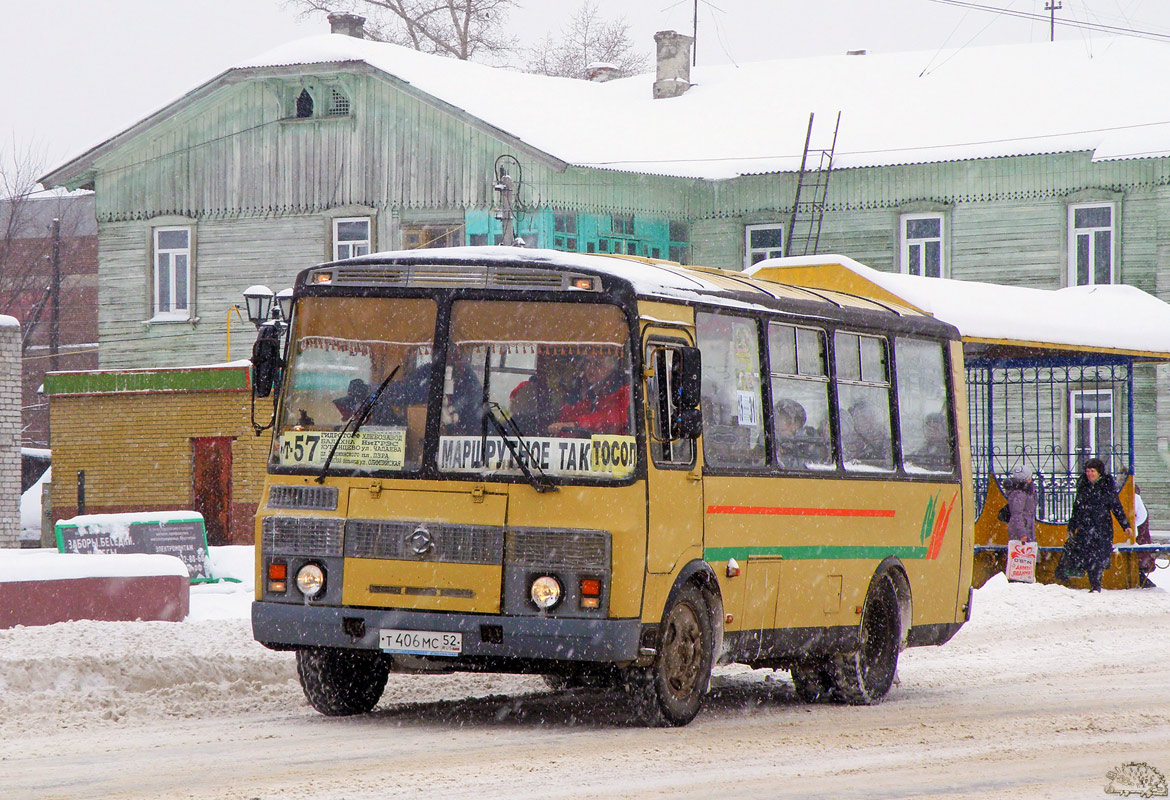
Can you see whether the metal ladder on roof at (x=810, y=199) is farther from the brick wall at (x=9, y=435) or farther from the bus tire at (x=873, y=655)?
the bus tire at (x=873, y=655)

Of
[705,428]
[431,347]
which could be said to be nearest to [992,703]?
[705,428]

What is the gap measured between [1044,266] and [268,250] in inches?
599

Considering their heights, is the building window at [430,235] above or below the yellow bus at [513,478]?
above

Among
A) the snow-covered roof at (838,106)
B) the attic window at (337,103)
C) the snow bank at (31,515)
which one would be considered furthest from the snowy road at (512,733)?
the snow bank at (31,515)

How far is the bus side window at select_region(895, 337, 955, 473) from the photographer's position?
1316cm

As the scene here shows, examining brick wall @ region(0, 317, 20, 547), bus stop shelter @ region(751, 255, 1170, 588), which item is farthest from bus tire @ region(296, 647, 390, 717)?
brick wall @ region(0, 317, 20, 547)

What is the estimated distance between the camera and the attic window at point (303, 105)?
37.5 meters

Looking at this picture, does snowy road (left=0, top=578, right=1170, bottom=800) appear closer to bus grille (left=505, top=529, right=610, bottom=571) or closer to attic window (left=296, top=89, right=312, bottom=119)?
bus grille (left=505, top=529, right=610, bottom=571)

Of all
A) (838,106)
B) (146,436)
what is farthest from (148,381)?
(838,106)

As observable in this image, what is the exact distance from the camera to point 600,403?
997 cm

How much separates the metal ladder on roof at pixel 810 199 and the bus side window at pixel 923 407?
21.7m

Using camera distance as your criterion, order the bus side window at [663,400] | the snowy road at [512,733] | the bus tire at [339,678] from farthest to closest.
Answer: the bus tire at [339,678] → the bus side window at [663,400] → the snowy road at [512,733]

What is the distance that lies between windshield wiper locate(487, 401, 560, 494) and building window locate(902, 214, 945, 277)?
27.8 m

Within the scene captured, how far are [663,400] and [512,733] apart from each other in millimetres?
1957
